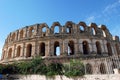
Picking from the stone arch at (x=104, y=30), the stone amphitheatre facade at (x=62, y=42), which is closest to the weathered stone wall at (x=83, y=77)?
the stone amphitheatre facade at (x=62, y=42)

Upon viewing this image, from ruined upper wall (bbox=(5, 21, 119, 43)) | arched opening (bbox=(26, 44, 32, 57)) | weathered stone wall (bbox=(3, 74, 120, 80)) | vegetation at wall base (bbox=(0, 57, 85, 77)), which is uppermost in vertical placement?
ruined upper wall (bbox=(5, 21, 119, 43))

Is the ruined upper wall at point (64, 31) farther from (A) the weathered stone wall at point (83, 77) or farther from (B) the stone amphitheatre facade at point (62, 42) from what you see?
(A) the weathered stone wall at point (83, 77)

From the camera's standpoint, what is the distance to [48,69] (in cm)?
1598

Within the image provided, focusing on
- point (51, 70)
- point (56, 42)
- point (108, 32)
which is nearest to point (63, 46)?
point (56, 42)

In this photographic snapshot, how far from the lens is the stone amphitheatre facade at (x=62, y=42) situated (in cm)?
2238

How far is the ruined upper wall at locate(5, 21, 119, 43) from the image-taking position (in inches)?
944

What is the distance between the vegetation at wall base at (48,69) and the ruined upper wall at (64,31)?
697cm

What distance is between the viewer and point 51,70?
15.9 meters

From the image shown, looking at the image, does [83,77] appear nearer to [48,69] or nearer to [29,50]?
[48,69]

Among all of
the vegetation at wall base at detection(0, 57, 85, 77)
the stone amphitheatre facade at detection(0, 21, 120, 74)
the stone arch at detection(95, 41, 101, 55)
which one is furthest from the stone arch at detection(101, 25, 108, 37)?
the vegetation at wall base at detection(0, 57, 85, 77)

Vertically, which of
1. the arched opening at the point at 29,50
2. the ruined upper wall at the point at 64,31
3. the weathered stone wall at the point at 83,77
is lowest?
the weathered stone wall at the point at 83,77

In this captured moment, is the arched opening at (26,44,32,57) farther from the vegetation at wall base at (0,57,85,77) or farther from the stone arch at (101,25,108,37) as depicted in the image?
the stone arch at (101,25,108,37)

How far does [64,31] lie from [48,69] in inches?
367

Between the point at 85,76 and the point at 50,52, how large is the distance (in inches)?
402
